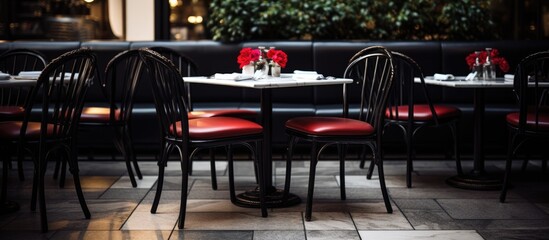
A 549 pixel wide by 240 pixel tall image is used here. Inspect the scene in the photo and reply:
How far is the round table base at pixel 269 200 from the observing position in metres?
3.95

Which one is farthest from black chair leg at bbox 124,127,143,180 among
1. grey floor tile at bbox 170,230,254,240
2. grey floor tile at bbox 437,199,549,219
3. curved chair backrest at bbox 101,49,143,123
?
grey floor tile at bbox 437,199,549,219

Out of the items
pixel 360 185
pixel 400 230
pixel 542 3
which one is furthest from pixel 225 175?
pixel 542 3

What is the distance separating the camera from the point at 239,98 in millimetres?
6254

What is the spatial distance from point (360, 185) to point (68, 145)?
190cm

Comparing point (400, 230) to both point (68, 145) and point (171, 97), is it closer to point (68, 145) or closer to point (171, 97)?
point (171, 97)

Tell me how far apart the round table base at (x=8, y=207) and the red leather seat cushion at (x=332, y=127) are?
1540 mm

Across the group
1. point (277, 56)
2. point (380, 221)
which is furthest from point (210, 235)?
point (277, 56)

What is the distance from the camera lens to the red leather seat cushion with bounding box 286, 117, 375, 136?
367 centimetres

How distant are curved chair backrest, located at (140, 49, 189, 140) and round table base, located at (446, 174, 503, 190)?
1924 mm

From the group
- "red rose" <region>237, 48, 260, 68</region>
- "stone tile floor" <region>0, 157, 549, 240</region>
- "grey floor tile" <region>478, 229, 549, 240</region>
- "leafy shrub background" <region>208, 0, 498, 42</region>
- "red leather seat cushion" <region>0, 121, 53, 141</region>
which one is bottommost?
"stone tile floor" <region>0, 157, 549, 240</region>

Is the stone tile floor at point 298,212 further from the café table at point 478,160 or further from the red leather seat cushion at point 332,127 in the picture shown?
the red leather seat cushion at point 332,127

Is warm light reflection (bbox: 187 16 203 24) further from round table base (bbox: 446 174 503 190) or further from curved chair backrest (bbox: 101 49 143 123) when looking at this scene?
round table base (bbox: 446 174 503 190)

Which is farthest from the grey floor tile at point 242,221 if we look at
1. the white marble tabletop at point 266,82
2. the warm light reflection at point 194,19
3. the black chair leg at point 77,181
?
the warm light reflection at point 194,19

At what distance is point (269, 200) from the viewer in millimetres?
A: 3975
